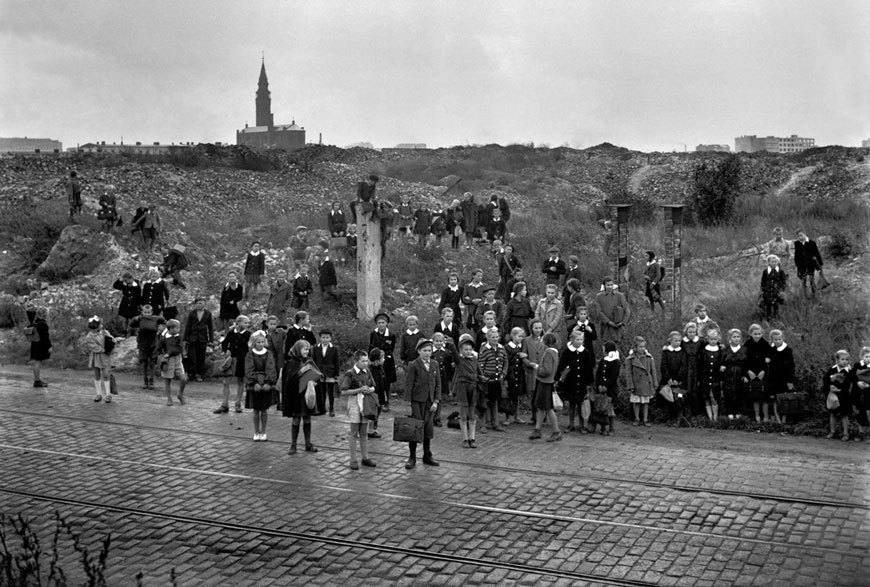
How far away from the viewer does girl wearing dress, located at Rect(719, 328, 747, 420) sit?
52.2 feet

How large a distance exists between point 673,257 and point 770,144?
5446 centimetres

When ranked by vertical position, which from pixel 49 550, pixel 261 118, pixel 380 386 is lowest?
pixel 49 550

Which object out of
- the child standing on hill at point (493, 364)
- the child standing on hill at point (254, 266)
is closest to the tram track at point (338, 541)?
the child standing on hill at point (493, 364)

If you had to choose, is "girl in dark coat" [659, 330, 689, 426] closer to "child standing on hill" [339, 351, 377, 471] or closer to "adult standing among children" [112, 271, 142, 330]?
"child standing on hill" [339, 351, 377, 471]

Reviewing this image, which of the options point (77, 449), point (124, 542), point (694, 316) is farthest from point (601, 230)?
point (124, 542)

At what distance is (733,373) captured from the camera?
15922 millimetres

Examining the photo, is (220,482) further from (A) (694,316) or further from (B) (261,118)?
(B) (261,118)

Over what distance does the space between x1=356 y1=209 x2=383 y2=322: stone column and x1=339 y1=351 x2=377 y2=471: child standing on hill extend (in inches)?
371

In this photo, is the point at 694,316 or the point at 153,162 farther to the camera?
the point at 153,162

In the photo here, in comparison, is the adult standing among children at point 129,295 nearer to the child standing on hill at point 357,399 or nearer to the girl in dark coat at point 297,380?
the girl in dark coat at point 297,380

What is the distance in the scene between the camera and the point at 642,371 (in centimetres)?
1608

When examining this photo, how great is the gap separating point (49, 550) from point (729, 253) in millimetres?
20747

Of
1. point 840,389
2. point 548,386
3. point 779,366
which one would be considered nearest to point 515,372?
point 548,386

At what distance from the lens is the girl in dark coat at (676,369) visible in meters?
16.2
